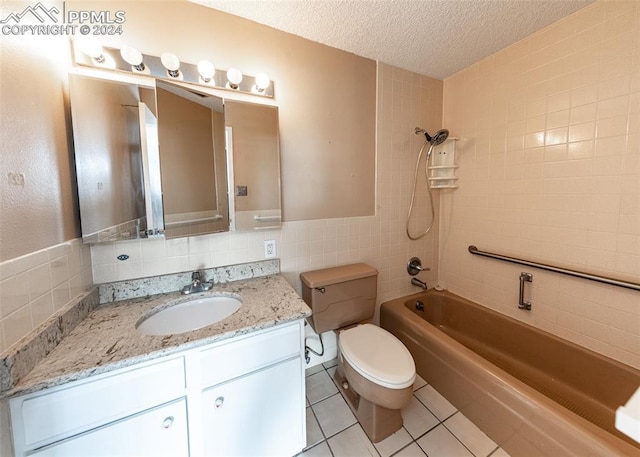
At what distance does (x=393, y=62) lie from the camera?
1.75 m

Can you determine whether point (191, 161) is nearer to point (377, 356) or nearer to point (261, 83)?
point (261, 83)

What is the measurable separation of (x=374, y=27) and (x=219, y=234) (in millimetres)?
1520

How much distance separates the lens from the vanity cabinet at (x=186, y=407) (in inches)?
27.6

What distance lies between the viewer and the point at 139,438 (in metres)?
0.81

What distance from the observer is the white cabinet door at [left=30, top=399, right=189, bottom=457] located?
0.73 m

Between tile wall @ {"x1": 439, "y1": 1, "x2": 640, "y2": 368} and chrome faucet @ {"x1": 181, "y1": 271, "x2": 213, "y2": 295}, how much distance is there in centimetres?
199

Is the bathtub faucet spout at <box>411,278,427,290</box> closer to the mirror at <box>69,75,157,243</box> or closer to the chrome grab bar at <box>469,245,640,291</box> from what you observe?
the chrome grab bar at <box>469,245,640,291</box>

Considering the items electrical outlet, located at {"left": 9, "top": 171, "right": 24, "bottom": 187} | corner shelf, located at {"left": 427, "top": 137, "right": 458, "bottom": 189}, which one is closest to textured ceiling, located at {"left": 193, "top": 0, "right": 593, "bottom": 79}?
corner shelf, located at {"left": 427, "top": 137, "right": 458, "bottom": 189}

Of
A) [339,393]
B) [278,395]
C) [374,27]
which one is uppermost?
[374,27]

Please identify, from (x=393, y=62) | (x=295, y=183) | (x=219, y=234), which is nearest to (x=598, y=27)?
(x=393, y=62)

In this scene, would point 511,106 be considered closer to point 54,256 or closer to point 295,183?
point 295,183

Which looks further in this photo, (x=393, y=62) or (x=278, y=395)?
(x=393, y=62)

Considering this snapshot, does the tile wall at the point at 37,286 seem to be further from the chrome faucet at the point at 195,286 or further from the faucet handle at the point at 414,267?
the faucet handle at the point at 414,267

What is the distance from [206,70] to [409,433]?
2.22m
